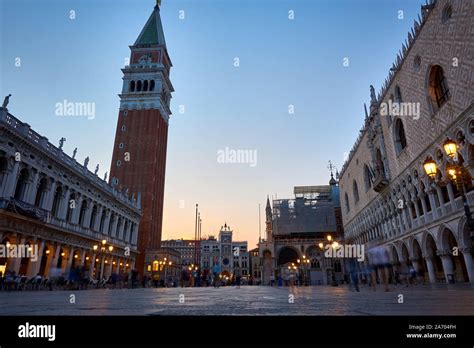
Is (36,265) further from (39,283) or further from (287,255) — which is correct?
(287,255)

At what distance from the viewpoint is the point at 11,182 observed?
1972cm

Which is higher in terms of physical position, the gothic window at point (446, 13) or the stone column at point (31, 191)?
the gothic window at point (446, 13)

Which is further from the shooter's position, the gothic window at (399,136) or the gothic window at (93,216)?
the gothic window at (93,216)

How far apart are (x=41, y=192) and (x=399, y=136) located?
103ft

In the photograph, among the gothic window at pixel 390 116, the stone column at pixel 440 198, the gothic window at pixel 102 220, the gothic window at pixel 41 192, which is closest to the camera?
the stone column at pixel 440 198

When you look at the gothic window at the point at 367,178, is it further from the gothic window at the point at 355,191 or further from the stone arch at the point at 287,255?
the stone arch at the point at 287,255

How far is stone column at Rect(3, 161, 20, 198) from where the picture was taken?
63.9 ft

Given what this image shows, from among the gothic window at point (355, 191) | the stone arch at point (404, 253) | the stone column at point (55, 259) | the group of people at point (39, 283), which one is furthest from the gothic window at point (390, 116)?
the stone column at point (55, 259)

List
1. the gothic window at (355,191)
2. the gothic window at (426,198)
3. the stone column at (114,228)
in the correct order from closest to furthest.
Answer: the gothic window at (426,198) → the stone column at (114,228) → the gothic window at (355,191)

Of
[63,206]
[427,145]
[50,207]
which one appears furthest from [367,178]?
[50,207]

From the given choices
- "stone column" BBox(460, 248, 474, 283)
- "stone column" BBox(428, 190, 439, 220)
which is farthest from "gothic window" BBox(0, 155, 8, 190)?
"stone column" BBox(460, 248, 474, 283)

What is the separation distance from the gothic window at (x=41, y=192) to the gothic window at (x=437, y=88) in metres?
29.8

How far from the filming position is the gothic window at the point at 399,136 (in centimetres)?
2669

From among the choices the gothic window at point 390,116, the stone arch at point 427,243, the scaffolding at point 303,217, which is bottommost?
the stone arch at point 427,243
